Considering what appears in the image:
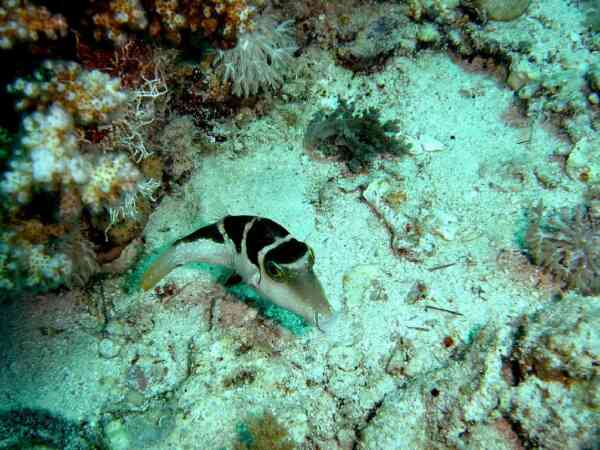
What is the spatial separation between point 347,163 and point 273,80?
1446mm

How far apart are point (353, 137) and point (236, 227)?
2.20 metres

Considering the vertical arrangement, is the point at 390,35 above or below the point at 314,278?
above

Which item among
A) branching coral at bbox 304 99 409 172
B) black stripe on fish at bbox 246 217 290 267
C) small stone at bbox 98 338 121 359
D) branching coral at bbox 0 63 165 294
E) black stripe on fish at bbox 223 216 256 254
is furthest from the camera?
branching coral at bbox 304 99 409 172

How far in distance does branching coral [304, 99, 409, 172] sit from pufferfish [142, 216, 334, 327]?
Result: 203cm

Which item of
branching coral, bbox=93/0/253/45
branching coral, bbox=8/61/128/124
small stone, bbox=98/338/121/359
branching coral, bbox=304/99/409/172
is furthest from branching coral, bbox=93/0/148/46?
small stone, bbox=98/338/121/359

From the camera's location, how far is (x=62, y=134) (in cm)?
293

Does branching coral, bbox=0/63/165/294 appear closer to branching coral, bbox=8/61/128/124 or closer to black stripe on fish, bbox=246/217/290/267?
branching coral, bbox=8/61/128/124

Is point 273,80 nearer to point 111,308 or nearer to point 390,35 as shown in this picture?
point 390,35

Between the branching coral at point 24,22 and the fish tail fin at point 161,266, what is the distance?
6.51ft

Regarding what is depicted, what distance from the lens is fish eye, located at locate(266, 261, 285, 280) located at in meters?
2.99

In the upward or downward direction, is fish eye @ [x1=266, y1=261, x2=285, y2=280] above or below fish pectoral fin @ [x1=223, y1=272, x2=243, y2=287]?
above

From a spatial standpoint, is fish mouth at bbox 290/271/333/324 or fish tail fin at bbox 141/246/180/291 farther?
fish tail fin at bbox 141/246/180/291

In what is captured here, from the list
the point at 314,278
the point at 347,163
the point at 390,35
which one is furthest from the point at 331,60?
the point at 314,278

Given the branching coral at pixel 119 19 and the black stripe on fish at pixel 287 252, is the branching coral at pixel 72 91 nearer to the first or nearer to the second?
the branching coral at pixel 119 19
